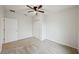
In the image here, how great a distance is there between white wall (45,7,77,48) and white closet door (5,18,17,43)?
102 cm

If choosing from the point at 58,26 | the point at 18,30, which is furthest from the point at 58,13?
the point at 18,30

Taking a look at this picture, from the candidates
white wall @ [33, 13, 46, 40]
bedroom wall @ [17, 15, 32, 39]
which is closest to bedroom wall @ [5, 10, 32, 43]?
bedroom wall @ [17, 15, 32, 39]

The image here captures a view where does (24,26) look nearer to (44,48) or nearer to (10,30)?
(10,30)

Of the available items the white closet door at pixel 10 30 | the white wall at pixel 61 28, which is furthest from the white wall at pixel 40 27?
the white closet door at pixel 10 30

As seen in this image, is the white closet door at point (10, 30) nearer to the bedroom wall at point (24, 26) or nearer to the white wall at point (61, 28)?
the bedroom wall at point (24, 26)

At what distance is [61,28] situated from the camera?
102 inches

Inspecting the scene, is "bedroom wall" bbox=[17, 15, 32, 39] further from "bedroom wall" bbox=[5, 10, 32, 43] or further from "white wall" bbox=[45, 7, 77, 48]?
"white wall" bbox=[45, 7, 77, 48]

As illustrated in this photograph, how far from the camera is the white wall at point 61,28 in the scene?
2513 millimetres

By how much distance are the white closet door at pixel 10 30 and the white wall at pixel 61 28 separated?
1.02m

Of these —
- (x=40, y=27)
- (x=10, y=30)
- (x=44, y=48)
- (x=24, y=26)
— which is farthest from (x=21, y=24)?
(x=44, y=48)

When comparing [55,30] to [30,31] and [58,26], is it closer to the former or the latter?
[58,26]

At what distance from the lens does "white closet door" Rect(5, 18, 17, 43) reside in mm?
2709

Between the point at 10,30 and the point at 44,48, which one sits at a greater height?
the point at 10,30

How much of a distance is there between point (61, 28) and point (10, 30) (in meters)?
1.57
